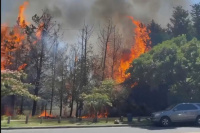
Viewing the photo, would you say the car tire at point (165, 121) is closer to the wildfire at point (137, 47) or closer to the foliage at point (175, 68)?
the foliage at point (175, 68)

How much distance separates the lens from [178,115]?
17328 mm

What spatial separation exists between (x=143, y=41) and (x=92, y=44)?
Result: 224 inches

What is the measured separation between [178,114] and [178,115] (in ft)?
0.20

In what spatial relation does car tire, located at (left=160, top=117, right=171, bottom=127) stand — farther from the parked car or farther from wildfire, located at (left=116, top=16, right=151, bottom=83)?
wildfire, located at (left=116, top=16, right=151, bottom=83)

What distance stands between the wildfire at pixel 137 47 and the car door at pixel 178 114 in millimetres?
10843

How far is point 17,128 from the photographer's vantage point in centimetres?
1625

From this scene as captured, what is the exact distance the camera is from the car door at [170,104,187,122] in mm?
17266

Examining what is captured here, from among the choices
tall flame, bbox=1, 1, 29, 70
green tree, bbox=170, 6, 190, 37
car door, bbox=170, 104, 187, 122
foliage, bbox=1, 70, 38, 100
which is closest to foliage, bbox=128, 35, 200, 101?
car door, bbox=170, 104, 187, 122

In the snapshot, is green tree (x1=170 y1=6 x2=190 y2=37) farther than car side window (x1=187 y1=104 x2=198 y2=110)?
Yes

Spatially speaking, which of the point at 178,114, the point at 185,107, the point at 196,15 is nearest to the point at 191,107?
the point at 185,107

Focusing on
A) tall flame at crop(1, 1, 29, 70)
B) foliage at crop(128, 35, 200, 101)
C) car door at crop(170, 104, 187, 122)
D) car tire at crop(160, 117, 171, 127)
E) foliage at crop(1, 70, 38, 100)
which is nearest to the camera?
tall flame at crop(1, 1, 29, 70)

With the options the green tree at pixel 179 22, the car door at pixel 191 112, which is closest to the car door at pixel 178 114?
the car door at pixel 191 112

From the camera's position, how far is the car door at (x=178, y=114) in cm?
1727

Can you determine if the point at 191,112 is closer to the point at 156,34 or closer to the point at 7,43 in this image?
the point at 7,43
